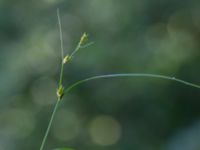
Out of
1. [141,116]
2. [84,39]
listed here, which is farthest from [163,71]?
[84,39]

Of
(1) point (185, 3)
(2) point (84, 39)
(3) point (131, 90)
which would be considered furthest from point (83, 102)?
(2) point (84, 39)

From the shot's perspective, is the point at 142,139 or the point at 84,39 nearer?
the point at 84,39

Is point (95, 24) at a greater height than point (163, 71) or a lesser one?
greater

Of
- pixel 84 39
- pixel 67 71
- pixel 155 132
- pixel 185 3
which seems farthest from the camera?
pixel 155 132

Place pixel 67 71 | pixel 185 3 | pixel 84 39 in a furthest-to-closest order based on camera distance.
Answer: pixel 185 3 → pixel 67 71 → pixel 84 39

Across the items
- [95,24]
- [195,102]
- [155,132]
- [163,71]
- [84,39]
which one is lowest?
[155,132]

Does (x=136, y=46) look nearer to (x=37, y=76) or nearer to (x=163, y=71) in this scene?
(x=163, y=71)
